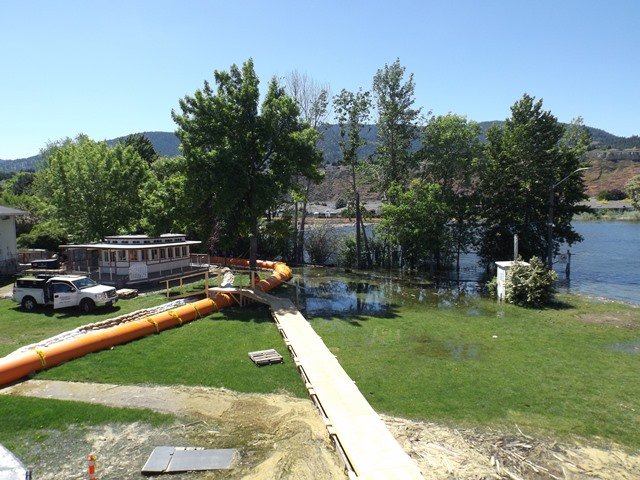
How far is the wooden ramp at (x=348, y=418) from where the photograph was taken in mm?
9992

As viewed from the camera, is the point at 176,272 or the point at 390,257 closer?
the point at 176,272

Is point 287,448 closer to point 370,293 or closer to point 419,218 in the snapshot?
point 370,293

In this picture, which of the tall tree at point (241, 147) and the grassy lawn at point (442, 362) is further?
the tall tree at point (241, 147)

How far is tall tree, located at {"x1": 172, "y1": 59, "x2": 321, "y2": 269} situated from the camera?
28.9m

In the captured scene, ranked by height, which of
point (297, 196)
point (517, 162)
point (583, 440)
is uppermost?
point (517, 162)

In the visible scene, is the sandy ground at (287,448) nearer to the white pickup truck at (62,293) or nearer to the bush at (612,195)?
the white pickup truck at (62,293)

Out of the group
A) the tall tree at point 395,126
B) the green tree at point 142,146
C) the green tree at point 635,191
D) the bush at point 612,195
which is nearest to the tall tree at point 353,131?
the tall tree at point 395,126

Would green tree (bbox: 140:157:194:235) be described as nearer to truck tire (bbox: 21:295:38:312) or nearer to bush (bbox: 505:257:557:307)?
truck tire (bbox: 21:295:38:312)

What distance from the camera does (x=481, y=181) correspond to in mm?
41000

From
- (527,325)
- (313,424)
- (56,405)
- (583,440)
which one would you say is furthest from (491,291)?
(56,405)

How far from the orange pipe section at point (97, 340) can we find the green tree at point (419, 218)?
57.9ft

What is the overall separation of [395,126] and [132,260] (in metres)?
26.8

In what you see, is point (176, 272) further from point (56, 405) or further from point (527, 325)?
point (527, 325)

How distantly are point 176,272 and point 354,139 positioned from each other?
2167cm
